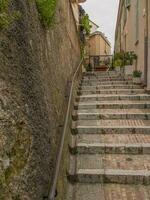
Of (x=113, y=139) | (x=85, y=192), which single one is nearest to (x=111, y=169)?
(x=85, y=192)

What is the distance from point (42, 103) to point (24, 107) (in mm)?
804

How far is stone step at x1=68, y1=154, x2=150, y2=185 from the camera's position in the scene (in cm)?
446

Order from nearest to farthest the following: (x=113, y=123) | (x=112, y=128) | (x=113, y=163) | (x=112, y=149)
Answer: (x=113, y=163) < (x=112, y=149) < (x=112, y=128) < (x=113, y=123)

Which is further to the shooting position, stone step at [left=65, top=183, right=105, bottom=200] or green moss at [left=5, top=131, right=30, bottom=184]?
stone step at [left=65, top=183, right=105, bottom=200]

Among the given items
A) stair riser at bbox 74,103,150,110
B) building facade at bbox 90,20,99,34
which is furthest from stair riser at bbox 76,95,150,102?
building facade at bbox 90,20,99,34

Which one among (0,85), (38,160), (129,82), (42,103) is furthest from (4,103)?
(129,82)

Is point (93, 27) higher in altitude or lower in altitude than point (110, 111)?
higher

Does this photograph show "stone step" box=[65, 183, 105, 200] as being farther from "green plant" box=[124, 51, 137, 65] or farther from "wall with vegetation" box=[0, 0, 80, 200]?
"green plant" box=[124, 51, 137, 65]

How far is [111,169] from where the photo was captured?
4672 millimetres

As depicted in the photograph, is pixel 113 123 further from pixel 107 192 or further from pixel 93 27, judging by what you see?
pixel 93 27

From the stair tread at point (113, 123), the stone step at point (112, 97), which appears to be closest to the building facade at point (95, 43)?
the stone step at point (112, 97)

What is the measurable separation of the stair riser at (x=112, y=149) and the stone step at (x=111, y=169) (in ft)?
0.26

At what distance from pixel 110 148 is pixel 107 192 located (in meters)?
1.14

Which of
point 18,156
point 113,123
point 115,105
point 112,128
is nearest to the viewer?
point 18,156
